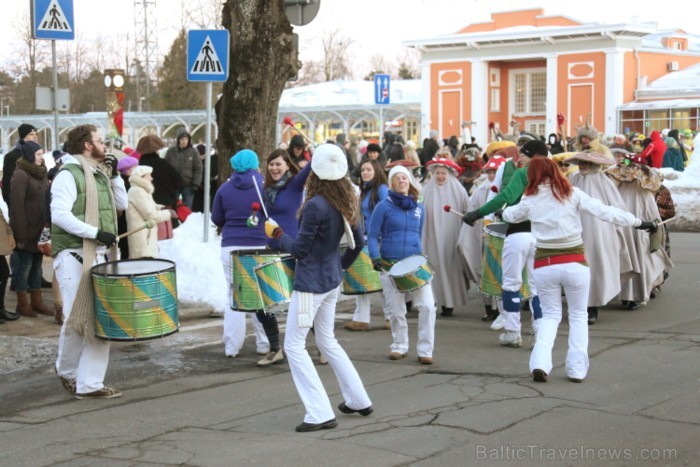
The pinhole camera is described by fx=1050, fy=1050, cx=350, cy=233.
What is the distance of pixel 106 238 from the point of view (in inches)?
305

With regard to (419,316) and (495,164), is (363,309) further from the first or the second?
(495,164)

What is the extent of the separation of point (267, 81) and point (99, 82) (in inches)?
2350

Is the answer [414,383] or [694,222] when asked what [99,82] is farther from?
[414,383]

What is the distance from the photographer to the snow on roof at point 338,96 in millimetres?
56406

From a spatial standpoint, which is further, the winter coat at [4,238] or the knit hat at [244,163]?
the winter coat at [4,238]

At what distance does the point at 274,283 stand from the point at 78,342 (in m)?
1.57

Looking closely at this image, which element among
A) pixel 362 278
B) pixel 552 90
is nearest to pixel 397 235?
pixel 362 278

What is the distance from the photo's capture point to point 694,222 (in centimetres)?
2156

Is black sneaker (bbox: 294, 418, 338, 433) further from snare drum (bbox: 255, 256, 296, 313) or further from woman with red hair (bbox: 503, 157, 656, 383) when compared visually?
woman with red hair (bbox: 503, 157, 656, 383)

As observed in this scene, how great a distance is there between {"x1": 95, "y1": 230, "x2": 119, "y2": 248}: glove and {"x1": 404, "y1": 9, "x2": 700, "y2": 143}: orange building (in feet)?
146

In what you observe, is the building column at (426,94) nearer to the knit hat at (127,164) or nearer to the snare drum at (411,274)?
the knit hat at (127,164)

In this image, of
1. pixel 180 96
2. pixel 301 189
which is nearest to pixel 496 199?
pixel 301 189

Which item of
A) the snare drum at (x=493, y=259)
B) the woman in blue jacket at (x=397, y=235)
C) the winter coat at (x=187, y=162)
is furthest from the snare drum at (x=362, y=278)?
the winter coat at (x=187, y=162)

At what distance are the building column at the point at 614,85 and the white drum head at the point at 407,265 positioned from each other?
149 feet
